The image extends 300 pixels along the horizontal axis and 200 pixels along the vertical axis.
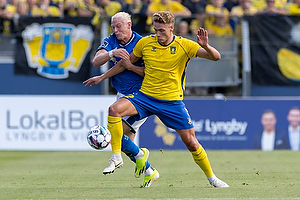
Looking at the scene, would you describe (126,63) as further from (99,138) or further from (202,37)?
(202,37)

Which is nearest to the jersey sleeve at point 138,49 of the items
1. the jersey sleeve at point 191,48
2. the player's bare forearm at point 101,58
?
the player's bare forearm at point 101,58

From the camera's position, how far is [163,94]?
7480mm

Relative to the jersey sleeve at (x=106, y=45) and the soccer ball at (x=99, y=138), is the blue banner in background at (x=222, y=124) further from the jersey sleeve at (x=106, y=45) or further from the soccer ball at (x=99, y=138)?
the soccer ball at (x=99, y=138)

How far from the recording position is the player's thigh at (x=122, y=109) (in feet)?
23.9

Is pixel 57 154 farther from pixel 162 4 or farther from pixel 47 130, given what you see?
pixel 162 4

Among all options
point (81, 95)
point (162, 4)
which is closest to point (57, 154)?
point (81, 95)

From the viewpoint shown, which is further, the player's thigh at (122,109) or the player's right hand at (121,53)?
the player's right hand at (121,53)

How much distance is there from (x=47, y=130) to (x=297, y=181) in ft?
28.9

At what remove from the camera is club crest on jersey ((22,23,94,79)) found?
1594 centimetres

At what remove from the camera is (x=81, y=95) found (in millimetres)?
15836

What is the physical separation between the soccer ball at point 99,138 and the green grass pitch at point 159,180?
0.57 m

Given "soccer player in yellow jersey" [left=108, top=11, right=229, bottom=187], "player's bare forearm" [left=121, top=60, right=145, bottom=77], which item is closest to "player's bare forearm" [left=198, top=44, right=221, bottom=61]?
"soccer player in yellow jersey" [left=108, top=11, right=229, bottom=187]

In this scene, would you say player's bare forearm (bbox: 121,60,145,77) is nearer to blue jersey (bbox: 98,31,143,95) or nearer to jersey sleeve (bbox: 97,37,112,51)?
blue jersey (bbox: 98,31,143,95)

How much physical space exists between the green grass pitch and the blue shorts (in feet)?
2.79
